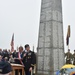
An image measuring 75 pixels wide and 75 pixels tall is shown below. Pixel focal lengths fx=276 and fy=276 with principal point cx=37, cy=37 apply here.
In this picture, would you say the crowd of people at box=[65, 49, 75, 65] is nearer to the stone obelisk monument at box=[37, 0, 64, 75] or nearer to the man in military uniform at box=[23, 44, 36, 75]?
the stone obelisk monument at box=[37, 0, 64, 75]

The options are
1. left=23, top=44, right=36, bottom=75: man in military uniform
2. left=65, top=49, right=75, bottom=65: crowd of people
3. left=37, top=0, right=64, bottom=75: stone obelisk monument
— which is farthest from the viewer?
left=65, top=49, right=75, bottom=65: crowd of people

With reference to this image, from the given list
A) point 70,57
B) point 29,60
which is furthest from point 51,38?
point 29,60

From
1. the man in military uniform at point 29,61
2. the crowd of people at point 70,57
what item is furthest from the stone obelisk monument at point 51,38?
the man in military uniform at point 29,61

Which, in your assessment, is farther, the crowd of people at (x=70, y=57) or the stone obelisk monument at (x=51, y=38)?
the crowd of people at (x=70, y=57)

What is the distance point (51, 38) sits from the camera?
44.8 feet

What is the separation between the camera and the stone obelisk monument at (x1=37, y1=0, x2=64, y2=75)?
537 inches

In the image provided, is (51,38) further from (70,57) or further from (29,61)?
(29,61)

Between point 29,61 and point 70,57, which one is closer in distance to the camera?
point 29,61

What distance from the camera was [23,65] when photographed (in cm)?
877

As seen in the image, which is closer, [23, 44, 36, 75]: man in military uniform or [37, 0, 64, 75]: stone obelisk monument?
[23, 44, 36, 75]: man in military uniform

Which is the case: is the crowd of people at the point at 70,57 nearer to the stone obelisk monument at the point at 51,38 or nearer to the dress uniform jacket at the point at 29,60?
the stone obelisk monument at the point at 51,38

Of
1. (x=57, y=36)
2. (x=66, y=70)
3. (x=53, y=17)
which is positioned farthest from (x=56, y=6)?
(x=66, y=70)

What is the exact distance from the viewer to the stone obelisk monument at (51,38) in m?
13.6

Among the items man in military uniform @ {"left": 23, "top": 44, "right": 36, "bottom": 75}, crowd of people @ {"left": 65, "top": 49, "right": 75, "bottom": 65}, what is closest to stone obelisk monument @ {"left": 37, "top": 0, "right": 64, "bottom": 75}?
crowd of people @ {"left": 65, "top": 49, "right": 75, "bottom": 65}
